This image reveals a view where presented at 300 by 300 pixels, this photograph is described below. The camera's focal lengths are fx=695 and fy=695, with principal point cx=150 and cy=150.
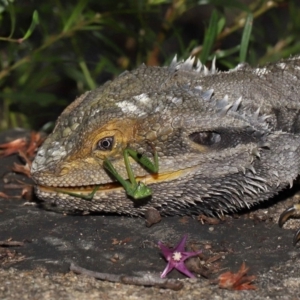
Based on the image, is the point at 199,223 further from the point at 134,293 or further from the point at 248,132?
the point at 134,293

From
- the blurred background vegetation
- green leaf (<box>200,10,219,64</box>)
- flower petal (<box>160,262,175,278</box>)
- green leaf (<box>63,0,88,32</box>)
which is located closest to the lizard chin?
flower petal (<box>160,262,175,278</box>)

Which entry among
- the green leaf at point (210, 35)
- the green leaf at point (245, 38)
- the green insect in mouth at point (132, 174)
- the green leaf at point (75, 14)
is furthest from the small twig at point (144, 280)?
the green leaf at point (75, 14)

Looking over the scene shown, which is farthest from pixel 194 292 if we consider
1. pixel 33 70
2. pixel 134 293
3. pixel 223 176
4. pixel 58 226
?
pixel 33 70

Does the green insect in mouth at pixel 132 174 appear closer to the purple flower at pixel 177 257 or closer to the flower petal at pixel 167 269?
the purple flower at pixel 177 257

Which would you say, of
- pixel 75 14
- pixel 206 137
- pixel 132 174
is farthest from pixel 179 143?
pixel 75 14

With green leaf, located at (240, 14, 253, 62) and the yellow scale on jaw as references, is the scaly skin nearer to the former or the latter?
the yellow scale on jaw
